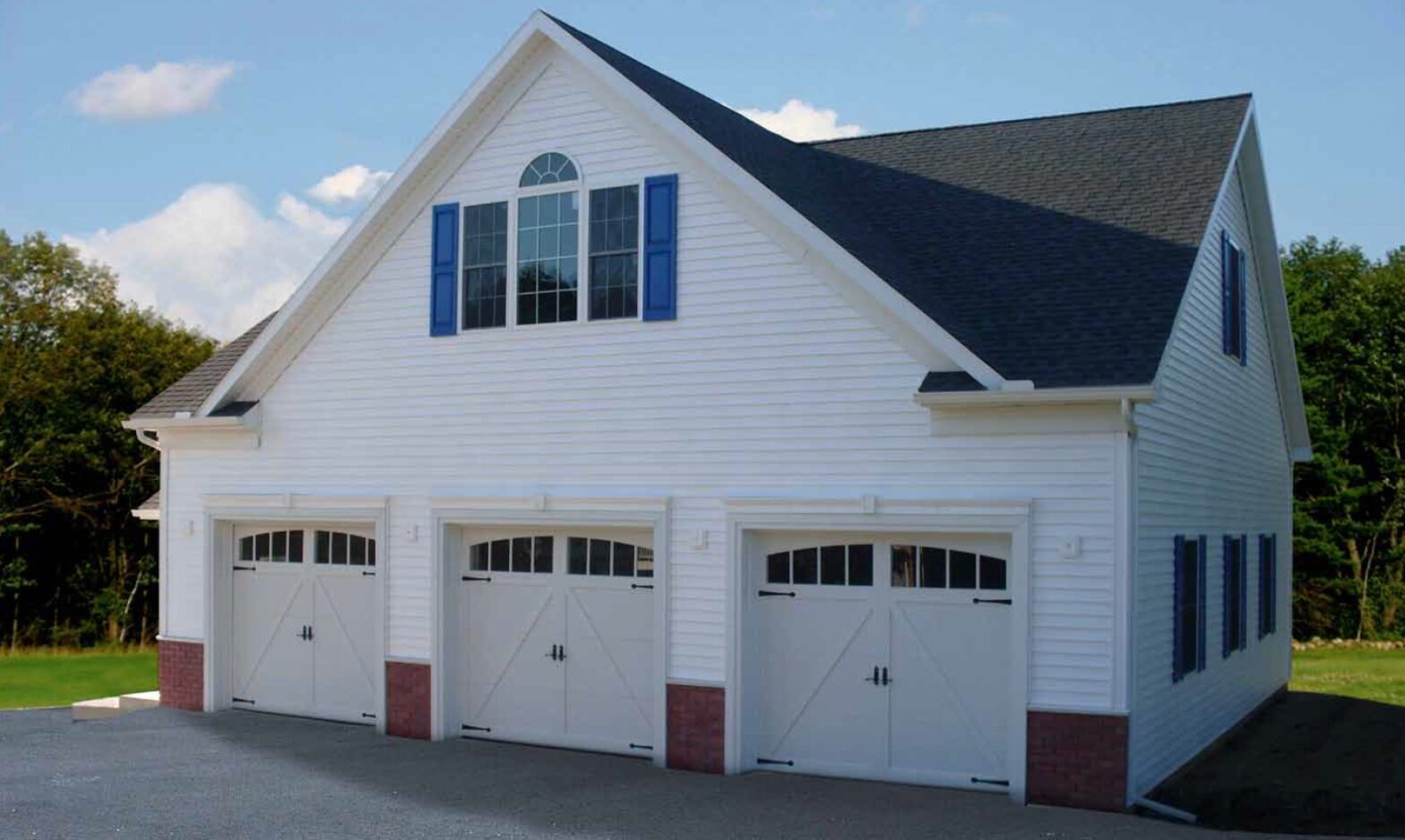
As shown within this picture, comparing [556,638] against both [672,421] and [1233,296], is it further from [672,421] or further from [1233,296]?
[1233,296]

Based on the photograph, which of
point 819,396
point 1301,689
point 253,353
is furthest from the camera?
point 1301,689

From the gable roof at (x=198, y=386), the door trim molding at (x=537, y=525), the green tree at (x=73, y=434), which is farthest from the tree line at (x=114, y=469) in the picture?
the door trim molding at (x=537, y=525)

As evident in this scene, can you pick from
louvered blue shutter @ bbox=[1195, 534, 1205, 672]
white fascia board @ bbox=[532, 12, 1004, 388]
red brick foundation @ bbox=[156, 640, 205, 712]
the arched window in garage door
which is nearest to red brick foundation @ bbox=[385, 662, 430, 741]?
red brick foundation @ bbox=[156, 640, 205, 712]

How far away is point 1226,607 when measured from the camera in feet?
55.6

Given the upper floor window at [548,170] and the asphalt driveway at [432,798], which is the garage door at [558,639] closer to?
the asphalt driveway at [432,798]

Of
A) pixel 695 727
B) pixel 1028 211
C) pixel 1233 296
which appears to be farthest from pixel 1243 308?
pixel 695 727

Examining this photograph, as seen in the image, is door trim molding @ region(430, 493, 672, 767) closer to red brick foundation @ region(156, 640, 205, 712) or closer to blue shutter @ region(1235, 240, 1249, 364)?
red brick foundation @ region(156, 640, 205, 712)

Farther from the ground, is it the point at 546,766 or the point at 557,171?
the point at 557,171

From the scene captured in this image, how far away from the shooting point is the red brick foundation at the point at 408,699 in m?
15.9

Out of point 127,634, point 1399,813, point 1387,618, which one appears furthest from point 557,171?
point 1387,618

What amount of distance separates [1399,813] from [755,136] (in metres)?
9.67

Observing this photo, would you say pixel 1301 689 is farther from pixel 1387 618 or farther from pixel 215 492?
pixel 215 492

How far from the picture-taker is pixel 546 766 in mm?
14430

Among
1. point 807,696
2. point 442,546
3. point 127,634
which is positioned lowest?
point 127,634
